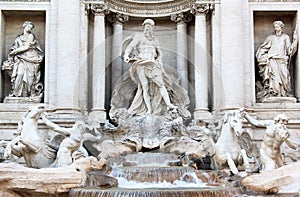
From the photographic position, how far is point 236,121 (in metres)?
12.7

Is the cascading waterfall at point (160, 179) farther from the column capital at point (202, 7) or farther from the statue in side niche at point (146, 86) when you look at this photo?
the column capital at point (202, 7)

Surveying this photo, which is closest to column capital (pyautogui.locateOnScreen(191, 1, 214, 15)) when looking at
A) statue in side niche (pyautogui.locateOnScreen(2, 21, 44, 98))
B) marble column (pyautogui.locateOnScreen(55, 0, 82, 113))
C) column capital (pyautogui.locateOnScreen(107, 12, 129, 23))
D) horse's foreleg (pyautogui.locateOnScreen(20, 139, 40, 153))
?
column capital (pyautogui.locateOnScreen(107, 12, 129, 23))

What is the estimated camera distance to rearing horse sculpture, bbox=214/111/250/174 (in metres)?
12.5

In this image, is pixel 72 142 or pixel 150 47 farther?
pixel 150 47

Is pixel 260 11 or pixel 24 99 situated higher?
pixel 260 11

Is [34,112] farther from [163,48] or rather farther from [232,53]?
[163,48]

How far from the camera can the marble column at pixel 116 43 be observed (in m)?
17.2

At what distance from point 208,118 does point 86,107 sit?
3998 mm

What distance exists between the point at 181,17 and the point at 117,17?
2269 mm

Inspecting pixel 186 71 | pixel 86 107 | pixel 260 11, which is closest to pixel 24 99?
pixel 86 107

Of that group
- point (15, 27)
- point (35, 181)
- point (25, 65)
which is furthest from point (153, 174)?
point (15, 27)

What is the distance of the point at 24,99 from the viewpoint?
1563cm

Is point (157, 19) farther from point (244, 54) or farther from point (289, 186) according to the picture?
point (289, 186)

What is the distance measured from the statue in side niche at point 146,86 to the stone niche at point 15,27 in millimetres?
2849
